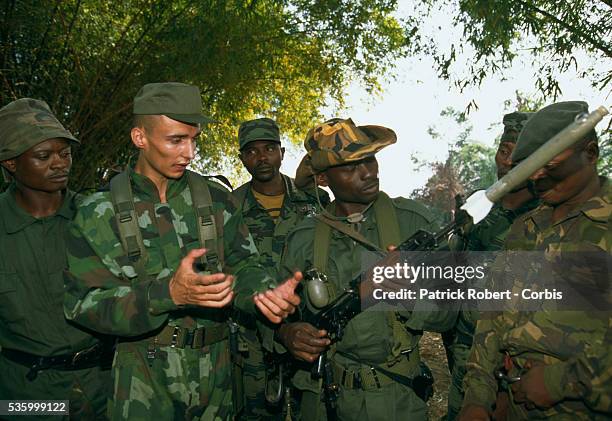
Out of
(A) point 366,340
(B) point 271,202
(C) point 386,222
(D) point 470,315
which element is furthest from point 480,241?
(B) point 271,202

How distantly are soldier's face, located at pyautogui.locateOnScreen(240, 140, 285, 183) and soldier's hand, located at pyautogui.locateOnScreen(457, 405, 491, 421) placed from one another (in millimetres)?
3156

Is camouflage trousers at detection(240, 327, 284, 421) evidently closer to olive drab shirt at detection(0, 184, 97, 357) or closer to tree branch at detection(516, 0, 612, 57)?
olive drab shirt at detection(0, 184, 97, 357)

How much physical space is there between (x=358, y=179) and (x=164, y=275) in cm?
112

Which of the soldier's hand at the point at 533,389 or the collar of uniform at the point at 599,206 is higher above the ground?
the collar of uniform at the point at 599,206

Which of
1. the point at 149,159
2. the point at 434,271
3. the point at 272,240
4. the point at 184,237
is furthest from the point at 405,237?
the point at 272,240

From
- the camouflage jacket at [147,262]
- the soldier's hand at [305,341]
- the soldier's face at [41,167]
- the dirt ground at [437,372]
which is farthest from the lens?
the dirt ground at [437,372]

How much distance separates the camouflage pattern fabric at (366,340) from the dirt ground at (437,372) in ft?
8.83

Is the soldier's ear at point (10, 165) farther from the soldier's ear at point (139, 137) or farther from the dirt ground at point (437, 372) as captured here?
the dirt ground at point (437, 372)

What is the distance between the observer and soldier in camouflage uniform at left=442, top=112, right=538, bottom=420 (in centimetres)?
357

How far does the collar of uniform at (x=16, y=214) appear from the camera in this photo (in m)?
2.96

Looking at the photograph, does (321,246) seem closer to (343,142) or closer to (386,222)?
(386,222)

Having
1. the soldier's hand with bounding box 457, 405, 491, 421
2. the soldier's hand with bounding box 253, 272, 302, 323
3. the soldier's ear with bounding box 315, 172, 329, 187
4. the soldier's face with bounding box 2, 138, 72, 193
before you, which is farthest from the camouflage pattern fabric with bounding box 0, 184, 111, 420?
the soldier's hand with bounding box 457, 405, 491, 421

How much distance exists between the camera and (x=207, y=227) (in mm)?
2502

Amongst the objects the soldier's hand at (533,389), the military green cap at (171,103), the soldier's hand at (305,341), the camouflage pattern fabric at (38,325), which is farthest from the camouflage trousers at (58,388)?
the soldier's hand at (533,389)
